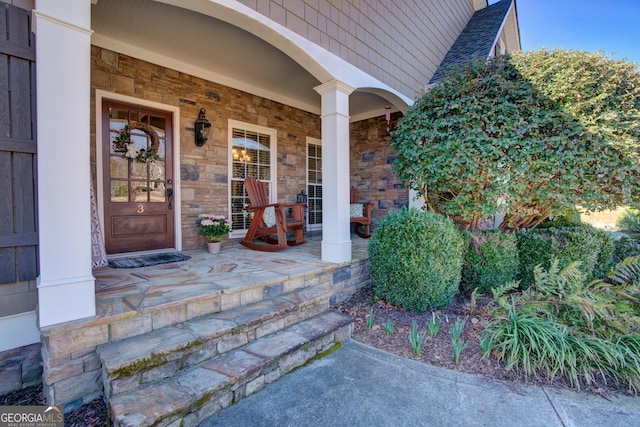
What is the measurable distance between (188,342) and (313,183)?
4.33m

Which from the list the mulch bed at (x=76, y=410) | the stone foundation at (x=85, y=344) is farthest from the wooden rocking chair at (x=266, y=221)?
the mulch bed at (x=76, y=410)

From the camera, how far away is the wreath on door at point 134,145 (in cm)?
357

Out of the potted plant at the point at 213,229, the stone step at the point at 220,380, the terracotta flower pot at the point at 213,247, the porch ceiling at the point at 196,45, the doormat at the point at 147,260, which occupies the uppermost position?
the porch ceiling at the point at 196,45

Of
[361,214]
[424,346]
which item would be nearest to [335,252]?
[424,346]

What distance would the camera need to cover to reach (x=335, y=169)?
3363 millimetres

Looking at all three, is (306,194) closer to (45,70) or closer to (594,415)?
(45,70)

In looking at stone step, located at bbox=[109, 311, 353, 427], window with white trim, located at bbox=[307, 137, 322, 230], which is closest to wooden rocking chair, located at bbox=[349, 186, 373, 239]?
window with white trim, located at bbox=[307, 137, 322, 230]

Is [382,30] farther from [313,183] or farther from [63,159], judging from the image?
[63,159]

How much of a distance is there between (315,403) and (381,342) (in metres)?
0.92

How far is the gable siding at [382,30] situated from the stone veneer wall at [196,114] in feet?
6.03

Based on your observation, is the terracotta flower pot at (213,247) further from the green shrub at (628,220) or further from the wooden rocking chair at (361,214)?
the green shrub at (628,220)

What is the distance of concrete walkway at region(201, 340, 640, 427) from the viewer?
163cm

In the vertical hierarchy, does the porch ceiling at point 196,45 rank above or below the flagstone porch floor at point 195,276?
above

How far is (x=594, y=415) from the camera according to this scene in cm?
168
